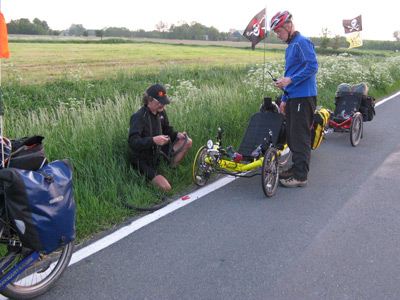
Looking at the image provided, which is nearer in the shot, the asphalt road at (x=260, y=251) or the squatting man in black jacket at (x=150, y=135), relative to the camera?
the asphalt road at (x=260, y=251)

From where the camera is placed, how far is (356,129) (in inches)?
Result: 302

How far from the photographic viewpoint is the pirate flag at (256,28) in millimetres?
7473

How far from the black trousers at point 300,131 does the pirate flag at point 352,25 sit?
11.7 meters

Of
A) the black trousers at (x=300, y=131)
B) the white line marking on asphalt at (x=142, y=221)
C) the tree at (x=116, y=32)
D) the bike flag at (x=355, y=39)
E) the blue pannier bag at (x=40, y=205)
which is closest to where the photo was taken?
the blue pannier bag at (x=40, y=205)

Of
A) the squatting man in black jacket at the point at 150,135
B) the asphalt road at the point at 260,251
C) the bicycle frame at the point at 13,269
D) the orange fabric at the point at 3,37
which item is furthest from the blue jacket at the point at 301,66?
the bicycle frame at the point at 13,269

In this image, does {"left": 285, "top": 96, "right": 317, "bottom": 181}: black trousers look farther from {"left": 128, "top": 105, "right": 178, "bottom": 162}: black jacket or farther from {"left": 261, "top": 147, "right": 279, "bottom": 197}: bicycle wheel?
{"left": 128, "top": 105, "right": 178, "bottom": 162}: black jacket

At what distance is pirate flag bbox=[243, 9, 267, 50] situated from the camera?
7473 mm

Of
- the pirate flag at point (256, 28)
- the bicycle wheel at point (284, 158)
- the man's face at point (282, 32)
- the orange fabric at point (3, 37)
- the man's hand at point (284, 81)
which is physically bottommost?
A: the bicycle wheel at point (284, 158)

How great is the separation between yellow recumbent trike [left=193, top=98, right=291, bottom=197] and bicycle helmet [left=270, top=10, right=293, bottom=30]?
42.5 inches

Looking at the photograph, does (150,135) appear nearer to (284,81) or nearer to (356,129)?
(284,81)

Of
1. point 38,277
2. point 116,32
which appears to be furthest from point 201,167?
point 116,32

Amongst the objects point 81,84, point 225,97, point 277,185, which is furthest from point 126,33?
point 277,185

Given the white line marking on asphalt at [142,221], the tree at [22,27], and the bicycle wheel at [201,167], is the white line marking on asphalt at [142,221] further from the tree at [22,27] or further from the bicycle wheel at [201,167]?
the tree at [22,27]

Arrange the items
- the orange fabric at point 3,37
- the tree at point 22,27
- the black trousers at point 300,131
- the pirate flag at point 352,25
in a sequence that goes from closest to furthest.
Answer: the orange fabric at point 3,37 < the black trousers at point 300,131 < the pirate flag at point 352,25 < the tree at point 22,27
